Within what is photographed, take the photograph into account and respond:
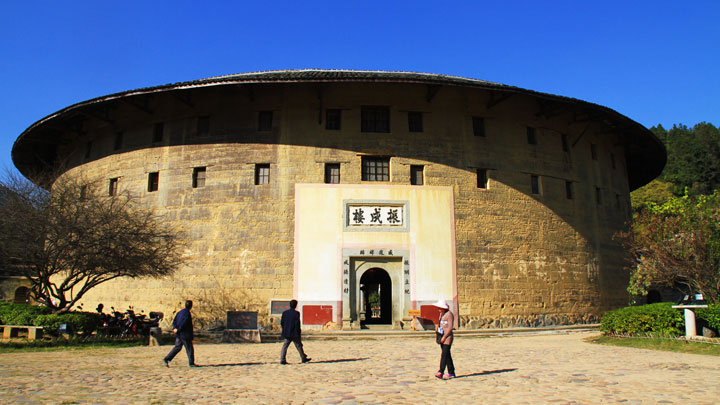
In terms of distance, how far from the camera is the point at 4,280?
91.1ft

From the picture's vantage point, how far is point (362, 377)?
22.1 ft

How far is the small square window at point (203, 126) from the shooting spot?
17938 millimetres

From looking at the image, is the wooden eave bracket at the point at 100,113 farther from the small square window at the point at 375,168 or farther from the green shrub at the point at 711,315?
the green shrub at the point at 711,315

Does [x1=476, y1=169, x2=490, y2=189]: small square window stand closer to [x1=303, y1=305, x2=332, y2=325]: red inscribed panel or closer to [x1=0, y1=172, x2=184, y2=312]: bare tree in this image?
[x1=303, y1=305, x2=332, y2=325]: red inscribed panel

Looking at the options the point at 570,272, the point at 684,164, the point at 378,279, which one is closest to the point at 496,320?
the point at 570,272

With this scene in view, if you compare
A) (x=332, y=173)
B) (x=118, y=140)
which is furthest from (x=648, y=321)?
(x=118, y=140)

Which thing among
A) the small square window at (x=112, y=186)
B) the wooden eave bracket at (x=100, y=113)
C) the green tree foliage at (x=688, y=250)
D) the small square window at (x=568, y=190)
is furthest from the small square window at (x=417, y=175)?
the wooden eave bracket at (x=100, y=113)

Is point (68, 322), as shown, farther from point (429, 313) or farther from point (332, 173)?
point (429, 313)

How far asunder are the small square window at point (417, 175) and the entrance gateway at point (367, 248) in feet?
1.39

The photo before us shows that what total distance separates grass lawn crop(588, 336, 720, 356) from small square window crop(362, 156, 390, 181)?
820 cm

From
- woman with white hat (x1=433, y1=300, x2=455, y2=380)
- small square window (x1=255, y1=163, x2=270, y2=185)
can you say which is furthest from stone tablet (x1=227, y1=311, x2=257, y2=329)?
woman with white hat (x1=433, y1=300, x2=455, y2=380)

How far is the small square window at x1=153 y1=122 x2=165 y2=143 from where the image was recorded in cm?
1853

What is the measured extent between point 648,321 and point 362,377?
8.14 metres

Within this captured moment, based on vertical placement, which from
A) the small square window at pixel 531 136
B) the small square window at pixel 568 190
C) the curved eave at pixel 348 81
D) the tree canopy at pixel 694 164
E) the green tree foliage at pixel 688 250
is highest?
the tree canopy at pixel 694 164
